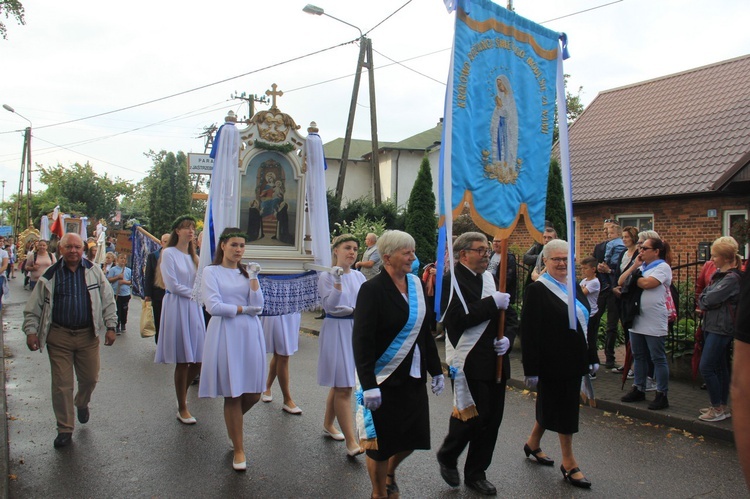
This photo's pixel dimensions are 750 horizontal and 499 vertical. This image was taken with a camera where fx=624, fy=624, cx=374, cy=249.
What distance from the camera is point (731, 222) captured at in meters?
14.5

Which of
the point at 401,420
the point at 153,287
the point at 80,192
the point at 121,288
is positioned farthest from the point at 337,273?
the point at 80,192

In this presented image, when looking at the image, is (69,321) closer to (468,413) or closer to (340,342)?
(340,342)

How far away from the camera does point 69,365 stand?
19.4 ft

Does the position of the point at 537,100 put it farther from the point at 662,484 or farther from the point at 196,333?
the point at 196,333

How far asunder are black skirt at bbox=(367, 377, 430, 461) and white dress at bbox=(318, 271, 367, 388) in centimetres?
155

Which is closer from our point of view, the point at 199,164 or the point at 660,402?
the point at 660,402

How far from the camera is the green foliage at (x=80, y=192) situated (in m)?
51.6

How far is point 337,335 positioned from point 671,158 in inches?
554

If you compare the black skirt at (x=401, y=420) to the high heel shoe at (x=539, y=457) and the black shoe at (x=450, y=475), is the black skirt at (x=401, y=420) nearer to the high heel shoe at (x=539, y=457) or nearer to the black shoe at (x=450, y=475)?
the black shoe at (x=450, y=475)

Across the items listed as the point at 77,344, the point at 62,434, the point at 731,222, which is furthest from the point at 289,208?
the point at 731,222

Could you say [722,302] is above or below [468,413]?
above

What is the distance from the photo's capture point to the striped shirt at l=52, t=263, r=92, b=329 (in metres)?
5.86

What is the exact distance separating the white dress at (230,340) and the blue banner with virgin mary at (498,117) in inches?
81.1

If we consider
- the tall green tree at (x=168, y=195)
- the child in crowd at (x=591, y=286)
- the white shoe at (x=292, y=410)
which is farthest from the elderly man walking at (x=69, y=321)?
the tall green tree at (x=168, y=195)
